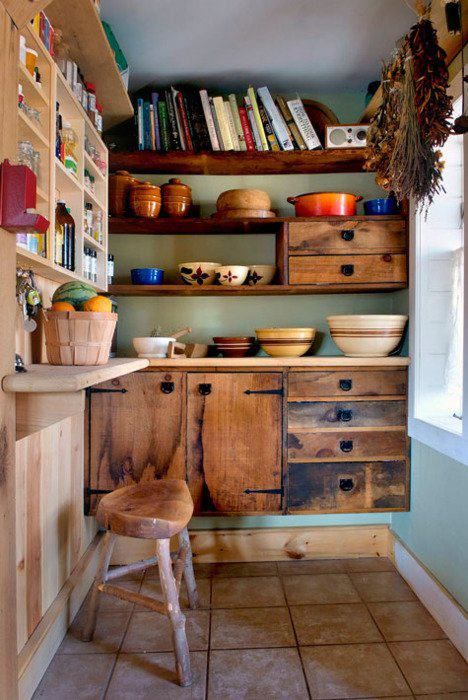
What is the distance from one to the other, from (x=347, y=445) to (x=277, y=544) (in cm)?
63

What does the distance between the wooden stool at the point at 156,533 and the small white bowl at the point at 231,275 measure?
3.06 feet

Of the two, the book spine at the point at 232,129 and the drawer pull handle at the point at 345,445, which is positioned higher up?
the book spine at the point at 232,129

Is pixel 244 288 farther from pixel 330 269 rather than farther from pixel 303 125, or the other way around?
pixel 303 125

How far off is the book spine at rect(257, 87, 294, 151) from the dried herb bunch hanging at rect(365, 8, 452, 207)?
64cm

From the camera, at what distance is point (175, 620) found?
1.54 m

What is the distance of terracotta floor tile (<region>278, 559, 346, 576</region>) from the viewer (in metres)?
2.30

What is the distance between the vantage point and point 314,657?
1.67m

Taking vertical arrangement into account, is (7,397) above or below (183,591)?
above

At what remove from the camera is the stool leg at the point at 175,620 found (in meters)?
1.54

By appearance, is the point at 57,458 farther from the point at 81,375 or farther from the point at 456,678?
the point at 456,678

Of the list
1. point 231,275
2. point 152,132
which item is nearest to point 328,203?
point 231,275

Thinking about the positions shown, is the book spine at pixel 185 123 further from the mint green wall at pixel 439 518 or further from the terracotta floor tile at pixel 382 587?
the terracotta floor tile at pixel 382 587

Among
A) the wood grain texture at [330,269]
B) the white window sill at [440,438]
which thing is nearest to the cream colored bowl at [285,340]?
the wood grain texture at [330,269]

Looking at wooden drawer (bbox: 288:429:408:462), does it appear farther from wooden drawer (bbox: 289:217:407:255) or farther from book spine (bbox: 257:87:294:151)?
book spine (bbox: 257:87:294:151)
